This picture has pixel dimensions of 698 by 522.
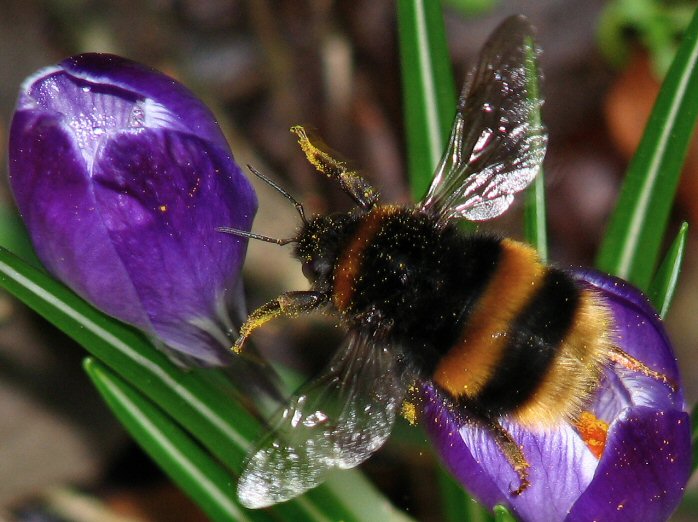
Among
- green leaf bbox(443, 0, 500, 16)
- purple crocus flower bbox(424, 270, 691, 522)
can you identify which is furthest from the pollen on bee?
green leaf bbox(443, 0, 500, 16)

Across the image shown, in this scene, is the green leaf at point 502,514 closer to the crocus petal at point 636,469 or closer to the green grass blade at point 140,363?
the crocus petal at point 636,469

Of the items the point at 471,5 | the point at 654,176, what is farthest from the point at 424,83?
the point at 471,5

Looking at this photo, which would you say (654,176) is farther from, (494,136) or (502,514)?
(502,514)

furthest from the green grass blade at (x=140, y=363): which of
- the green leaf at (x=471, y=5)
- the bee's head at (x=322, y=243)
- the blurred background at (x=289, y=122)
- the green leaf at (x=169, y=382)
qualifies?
the green leaf at (x=471, y=5)

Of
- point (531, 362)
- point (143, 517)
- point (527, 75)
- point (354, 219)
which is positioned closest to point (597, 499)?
point (531, 362)

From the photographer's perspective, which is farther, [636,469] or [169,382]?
[169,382]

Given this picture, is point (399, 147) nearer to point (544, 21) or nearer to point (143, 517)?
point (544, 21)
